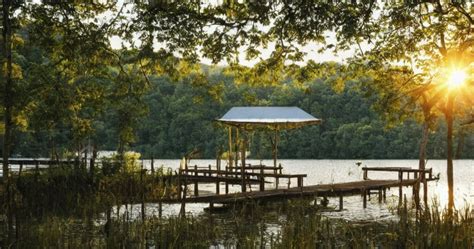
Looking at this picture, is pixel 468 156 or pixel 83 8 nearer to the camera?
pixel 83 8

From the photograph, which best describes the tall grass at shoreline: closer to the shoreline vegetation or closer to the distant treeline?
the shoreline vegetation

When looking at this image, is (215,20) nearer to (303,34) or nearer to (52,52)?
(303,34)

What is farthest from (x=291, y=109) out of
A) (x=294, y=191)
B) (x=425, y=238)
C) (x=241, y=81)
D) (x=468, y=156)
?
(x=468, y=156)

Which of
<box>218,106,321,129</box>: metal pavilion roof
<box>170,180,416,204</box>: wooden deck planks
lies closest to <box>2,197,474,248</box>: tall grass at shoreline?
<box>170,180,416,204</box>: wooden deck planks

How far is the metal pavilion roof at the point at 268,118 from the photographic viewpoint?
70.7ft

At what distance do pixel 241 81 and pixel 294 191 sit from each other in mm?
4816

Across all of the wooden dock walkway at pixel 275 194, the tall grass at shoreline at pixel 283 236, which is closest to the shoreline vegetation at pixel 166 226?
the tall grass at shoreline at pixel 283 236

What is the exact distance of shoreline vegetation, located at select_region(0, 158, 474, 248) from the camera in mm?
8227

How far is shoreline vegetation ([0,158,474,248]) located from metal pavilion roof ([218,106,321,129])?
4478 mm

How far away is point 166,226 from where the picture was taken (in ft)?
30.6

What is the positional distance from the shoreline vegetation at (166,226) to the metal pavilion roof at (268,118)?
4.48 meters

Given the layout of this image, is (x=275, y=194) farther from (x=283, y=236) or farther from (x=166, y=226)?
(x=283, y=236)

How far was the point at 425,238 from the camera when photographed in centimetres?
789

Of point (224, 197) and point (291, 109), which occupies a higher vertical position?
point (291, 109)
